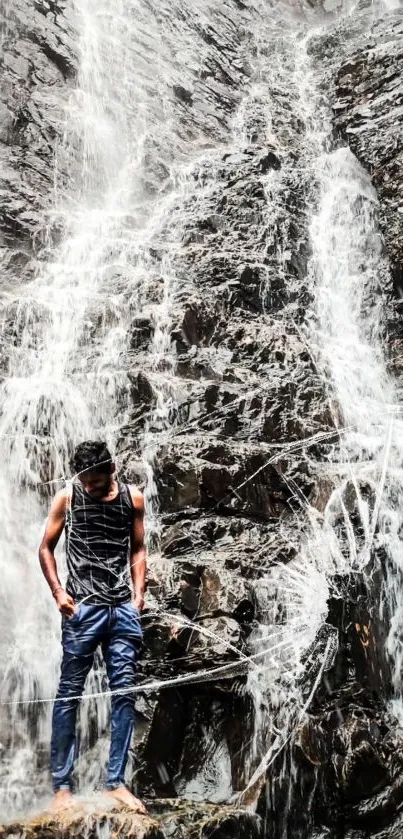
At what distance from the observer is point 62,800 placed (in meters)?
4.56

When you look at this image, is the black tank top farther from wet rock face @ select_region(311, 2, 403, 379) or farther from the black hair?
wet rock face @ select_region(311, 2, 403, 379)

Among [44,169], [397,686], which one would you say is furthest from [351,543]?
[44,169]

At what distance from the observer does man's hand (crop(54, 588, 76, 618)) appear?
15.5ft

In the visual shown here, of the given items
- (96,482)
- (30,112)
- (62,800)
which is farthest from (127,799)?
(30,112)

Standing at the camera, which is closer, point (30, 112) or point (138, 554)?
point (138, 554)

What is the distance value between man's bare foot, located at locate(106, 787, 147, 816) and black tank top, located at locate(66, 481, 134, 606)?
1059mm

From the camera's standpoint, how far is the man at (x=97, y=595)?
4641 mm

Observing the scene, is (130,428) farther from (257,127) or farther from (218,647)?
(257,127)

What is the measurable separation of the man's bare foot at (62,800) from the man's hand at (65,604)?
1.01m

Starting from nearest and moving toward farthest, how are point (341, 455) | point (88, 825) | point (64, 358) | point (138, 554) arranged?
1. point (88, 825)
2. point (138, 554)
3. point (341, 455)
4. point (64, 358)

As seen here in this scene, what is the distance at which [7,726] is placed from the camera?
615 centimetres

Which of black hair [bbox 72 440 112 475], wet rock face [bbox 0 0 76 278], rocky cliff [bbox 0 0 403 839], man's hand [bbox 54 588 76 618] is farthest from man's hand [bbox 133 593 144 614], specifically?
wet rock face [bbox 0 0 76 278]

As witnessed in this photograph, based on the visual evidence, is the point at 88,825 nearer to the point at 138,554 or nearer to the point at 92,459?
the point at 138,554

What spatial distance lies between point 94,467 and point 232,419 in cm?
389
